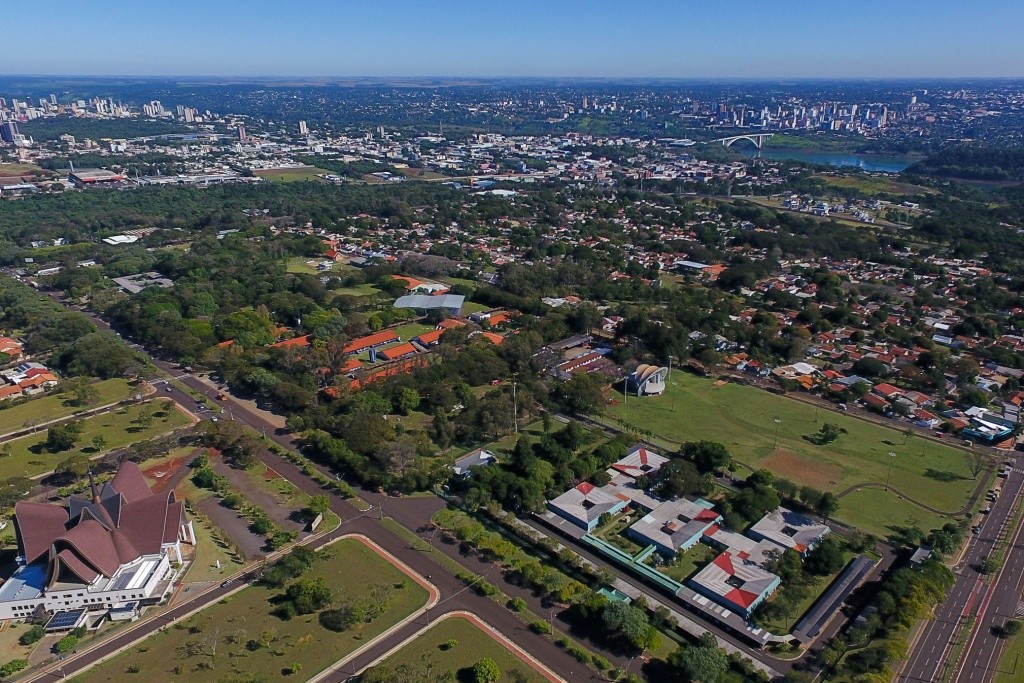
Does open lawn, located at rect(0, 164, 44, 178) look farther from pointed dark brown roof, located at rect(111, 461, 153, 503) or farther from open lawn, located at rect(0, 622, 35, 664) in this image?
open lawn, located at rect(0, 622, 35, 664)

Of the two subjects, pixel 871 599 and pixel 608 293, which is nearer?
pixel 871 599

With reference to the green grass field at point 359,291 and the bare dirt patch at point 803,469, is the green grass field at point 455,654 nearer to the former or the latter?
the bare dirt patch at point 803,469

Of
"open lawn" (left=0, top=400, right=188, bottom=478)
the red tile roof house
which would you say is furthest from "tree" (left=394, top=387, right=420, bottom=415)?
the red tile roof house

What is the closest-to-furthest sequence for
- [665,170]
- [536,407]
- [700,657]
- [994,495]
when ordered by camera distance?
[700,657], [994,495], [536,407], [665,170]

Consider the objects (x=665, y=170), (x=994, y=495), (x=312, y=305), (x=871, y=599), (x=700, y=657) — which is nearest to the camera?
(x=700, y=657)

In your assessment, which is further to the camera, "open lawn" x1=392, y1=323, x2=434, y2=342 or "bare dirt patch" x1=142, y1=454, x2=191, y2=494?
"open lawn" x1=392, y1=323, x2=434, y2=342

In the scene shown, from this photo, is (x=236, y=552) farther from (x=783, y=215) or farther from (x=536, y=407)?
(x=783, y=215)

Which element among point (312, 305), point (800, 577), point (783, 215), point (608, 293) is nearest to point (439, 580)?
point (800, 577)
